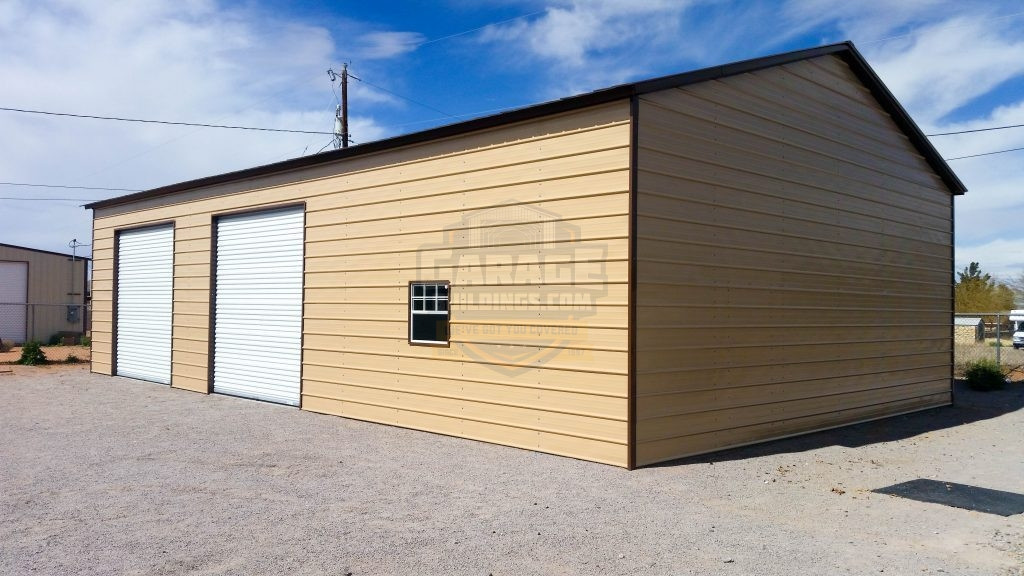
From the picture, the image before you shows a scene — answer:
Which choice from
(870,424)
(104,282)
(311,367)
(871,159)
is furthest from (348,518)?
(104,282)

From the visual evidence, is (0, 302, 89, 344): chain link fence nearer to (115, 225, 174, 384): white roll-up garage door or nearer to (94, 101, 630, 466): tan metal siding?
(115, 225, 174, 384): white roll-up garage door

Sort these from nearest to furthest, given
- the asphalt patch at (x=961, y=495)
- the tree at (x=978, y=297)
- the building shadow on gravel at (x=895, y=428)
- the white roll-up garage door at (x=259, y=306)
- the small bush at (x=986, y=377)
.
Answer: the asphalt patch at (x=961, y=495)
the building shadow on gravel at (x=895, y=428)
the white roll-up garage door at (x=259, y=306)
the small bush at (x=986, y=377)
the tree at (x=978, y=297)

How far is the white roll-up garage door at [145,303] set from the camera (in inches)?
634

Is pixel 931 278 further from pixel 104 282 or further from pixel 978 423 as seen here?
pixel 104 282

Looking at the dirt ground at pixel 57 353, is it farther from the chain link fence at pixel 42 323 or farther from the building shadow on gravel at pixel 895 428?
the building shadow on gravel at pixel 895 428

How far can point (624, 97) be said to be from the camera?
8.31 meters

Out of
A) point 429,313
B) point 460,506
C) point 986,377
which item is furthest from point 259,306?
point 986,377

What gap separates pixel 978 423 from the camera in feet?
39.7

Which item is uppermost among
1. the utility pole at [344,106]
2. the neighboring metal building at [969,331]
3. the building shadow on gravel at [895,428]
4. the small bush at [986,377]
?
the utility pole at [344,106]

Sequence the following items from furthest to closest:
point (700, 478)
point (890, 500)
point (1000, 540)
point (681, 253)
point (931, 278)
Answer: point (931, 278), point (681, 253), point (700, 478), point (890, 500), point (1000, 540)

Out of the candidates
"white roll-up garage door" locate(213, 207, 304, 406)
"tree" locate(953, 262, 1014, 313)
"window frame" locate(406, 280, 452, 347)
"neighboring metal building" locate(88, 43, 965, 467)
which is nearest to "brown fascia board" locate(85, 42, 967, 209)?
"neighboring metal building" locate(88, 43, 965, 467)

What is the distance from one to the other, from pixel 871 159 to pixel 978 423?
15.9 ft

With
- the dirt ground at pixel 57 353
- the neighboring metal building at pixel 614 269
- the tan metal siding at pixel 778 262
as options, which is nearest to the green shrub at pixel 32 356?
the dirt ground at pixel 57 353

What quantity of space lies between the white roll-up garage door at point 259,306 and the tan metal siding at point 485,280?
461 mm
